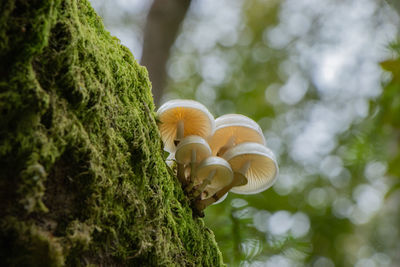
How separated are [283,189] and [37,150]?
6.29 metres

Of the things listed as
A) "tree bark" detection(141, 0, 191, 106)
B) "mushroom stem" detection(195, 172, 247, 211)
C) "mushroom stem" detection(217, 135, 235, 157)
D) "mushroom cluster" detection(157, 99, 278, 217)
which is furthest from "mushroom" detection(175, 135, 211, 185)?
"tree bark" detection(141, 0, 191, 106)

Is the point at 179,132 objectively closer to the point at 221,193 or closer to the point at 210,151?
the point at 210,151

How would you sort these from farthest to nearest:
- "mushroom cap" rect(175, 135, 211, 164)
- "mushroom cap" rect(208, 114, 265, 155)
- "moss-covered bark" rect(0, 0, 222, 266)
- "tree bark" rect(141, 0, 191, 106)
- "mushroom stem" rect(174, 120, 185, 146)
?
1. "tree bark" rect(141, 0, 191, 106)
2. "mushroom cap" rect(208, 114, 265, 155)
3. "mushroom stem" rect(174, 120, 185, 146)
4. "mushroom cap" rect(175, 135, 211, 164)
5. "moss-covered bark" rect(0, 0, 222, 266)

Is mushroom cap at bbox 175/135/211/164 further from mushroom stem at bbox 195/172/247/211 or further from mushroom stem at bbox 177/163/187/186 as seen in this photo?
mushroom stem at bbox 195/172/247/211

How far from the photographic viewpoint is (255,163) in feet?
6.91

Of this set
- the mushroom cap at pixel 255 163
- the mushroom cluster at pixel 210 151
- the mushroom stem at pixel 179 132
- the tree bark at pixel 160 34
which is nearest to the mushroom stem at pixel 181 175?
the mushroom cluster at pixel 210 151

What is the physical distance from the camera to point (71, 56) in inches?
38.1

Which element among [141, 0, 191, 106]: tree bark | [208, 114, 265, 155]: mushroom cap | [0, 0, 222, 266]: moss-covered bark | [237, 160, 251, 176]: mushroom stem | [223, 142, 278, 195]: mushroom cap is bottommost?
[0, 0, 222, 266]: moss-covered bark

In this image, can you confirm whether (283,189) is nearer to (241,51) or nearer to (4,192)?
(241,51)

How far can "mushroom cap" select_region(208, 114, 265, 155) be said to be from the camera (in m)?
1.89

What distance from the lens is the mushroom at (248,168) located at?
1793 mm

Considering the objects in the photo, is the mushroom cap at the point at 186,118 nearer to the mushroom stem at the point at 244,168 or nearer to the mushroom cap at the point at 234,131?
the mushroom cap at the point at 234,131

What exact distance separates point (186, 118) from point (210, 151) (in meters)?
0.30

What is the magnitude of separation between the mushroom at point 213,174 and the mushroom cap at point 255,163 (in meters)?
0.10
